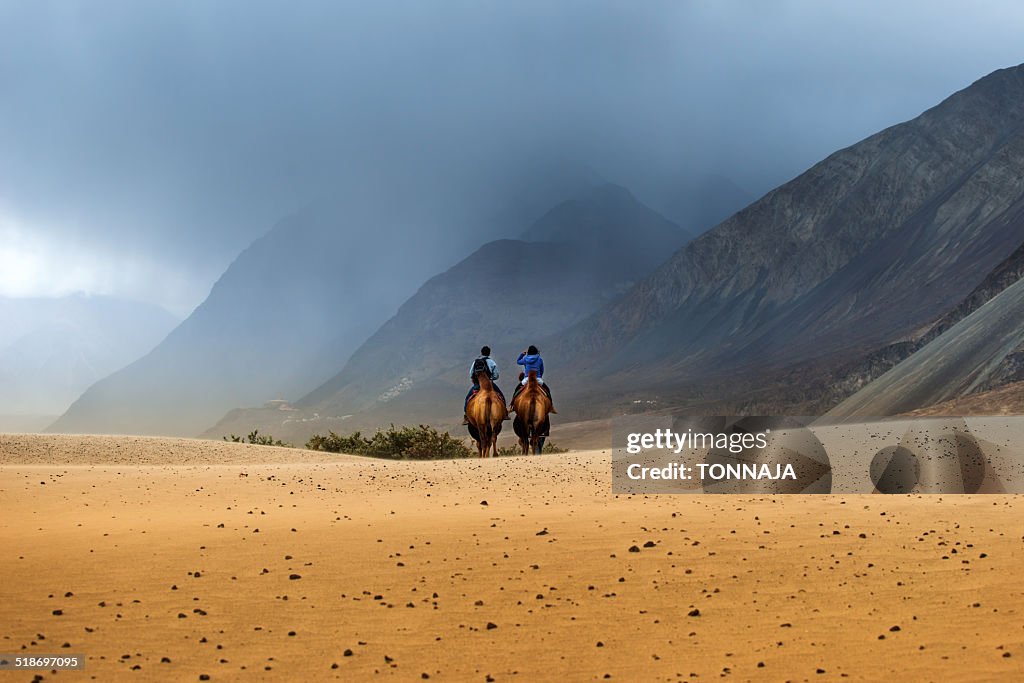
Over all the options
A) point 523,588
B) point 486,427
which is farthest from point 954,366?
point 523,588

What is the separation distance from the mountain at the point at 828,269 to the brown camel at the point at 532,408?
244 feet

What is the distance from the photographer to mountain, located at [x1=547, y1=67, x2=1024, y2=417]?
11419 cm

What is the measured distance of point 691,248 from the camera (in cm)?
15800

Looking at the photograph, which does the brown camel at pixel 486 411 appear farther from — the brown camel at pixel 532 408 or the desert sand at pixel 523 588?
the desert sand at pixel 523 588

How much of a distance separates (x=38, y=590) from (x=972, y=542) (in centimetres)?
1031

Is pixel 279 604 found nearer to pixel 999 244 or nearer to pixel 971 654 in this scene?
pixel 971 654

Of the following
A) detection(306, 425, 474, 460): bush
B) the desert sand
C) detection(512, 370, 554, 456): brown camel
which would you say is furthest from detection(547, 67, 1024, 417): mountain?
the desert sand

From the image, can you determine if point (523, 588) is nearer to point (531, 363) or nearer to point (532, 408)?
point (532, 408)

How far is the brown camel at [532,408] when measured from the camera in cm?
2892

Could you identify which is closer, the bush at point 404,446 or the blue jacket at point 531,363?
the blue jacket at point 531,363

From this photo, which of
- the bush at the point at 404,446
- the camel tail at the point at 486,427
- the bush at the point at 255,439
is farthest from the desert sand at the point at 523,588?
the bush at the point at 404,446

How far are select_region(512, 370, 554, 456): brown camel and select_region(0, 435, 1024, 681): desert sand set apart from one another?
11.9 metres

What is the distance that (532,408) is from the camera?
28.9m

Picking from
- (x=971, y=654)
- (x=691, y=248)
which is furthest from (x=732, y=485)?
(x=691, y=248)
